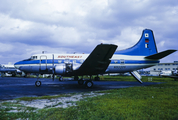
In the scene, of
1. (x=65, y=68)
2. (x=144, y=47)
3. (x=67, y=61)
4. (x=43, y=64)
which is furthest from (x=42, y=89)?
(x=144, y=47)

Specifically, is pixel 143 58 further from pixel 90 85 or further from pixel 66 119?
pixel 66 119

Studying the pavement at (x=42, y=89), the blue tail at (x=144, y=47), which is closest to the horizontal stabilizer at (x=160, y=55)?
the blue tail at (x=144, y=47)

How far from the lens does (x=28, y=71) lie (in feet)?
59.7

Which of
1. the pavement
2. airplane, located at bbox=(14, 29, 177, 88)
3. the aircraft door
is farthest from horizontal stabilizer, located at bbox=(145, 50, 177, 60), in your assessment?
the aircraft door

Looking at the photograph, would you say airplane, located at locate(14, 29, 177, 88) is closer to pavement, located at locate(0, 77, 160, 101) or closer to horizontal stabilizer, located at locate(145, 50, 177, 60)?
horizontal stabilizer, located at locate(145, 50, 177, 60)

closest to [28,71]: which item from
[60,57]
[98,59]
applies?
[60,57]

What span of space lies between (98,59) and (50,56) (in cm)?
744

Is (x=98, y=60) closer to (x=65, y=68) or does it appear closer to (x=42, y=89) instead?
(x=65, y=68)

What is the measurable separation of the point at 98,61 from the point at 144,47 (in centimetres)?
1031

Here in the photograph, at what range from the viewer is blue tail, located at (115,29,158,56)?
2084cm

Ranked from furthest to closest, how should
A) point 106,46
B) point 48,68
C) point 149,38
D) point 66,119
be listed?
1. point 149,38
2. point 48,68
3. point 106,46
4. point 66,119

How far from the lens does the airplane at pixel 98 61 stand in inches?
557

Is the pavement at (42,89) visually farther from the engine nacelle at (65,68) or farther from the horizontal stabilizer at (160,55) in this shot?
the horizontal stabilizer at (160,55)

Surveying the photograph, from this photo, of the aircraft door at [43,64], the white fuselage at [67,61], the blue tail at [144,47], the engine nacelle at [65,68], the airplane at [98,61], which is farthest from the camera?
the blue tail at [144,47]
